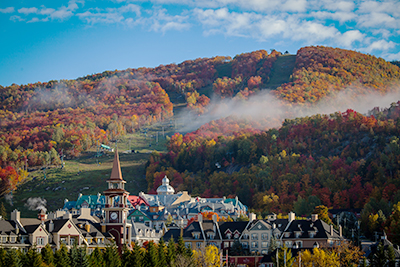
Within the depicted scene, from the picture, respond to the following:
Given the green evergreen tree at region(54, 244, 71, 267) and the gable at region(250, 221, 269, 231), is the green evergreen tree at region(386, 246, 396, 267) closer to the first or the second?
the gable at region(250, 221, 269, 231)

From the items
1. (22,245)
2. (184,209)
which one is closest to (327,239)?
(22,245)

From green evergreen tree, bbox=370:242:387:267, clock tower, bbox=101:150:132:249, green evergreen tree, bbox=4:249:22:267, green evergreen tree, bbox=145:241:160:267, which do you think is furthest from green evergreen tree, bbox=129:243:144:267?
green evergreen tree, bbox=370:242:387:267

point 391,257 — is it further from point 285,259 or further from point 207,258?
point 207,258

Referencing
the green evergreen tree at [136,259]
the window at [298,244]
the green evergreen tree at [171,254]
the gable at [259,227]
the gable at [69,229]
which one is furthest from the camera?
the gable at [259,227]

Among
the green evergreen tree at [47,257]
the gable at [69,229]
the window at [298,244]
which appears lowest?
the green evergreen tree at [47,257]

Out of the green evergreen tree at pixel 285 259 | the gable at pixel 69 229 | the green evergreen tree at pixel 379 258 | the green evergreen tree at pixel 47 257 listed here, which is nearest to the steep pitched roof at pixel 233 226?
the green evergreen tree at pixel 285 259

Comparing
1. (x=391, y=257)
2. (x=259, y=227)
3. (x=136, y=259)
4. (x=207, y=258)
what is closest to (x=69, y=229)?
(x=136, y=259)

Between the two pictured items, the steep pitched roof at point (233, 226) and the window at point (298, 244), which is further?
the steep pitched roof at point (233, 226)

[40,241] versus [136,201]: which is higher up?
[136,201]

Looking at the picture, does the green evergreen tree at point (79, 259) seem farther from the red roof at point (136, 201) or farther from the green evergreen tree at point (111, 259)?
the red roof at point (136, 201)

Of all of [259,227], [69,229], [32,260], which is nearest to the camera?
[32,260]

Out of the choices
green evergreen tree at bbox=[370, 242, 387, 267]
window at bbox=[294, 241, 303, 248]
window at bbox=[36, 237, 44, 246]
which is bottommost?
green evergreen tree at bbox=[370, 242, 387, 267]

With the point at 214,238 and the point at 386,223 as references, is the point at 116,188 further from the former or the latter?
the point at 386,223
